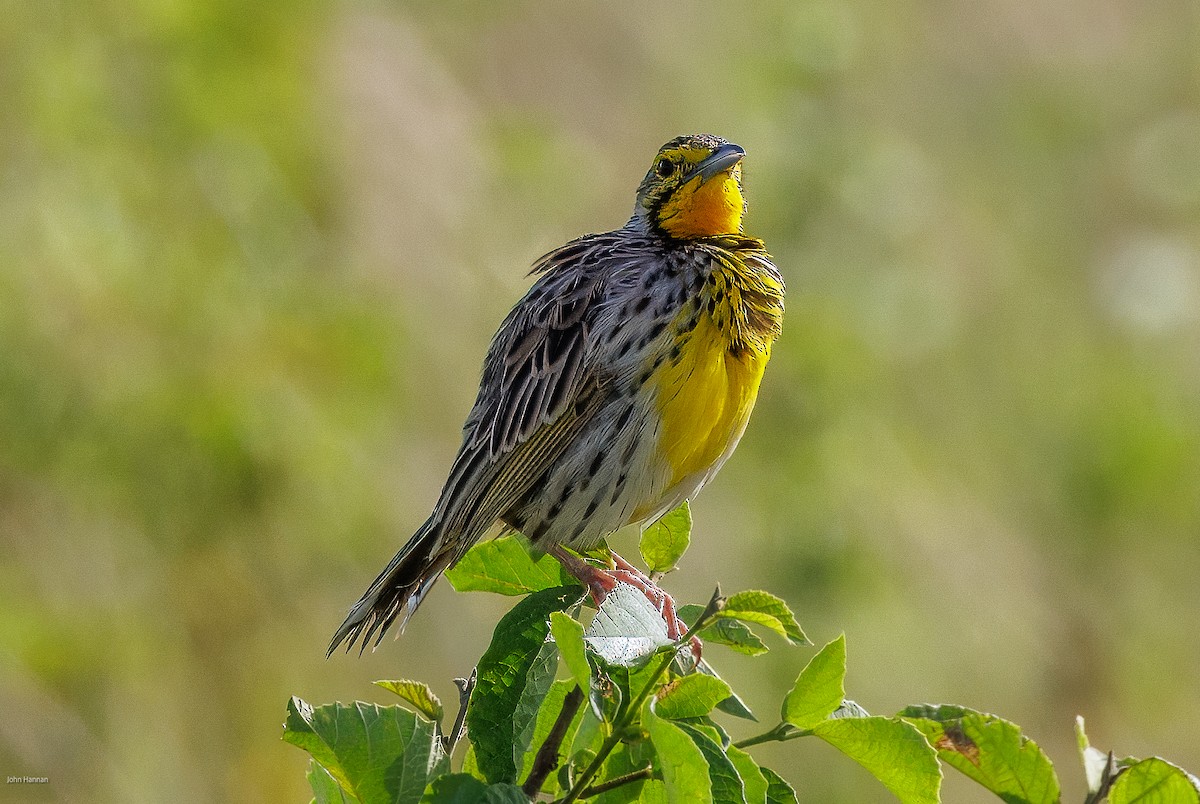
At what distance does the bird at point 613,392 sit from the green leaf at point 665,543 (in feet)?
2.07

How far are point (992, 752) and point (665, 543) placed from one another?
2.05 ft

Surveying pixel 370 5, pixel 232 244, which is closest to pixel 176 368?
pixel 232 244

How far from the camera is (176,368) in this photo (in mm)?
5508

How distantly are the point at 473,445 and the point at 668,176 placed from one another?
0.87 m

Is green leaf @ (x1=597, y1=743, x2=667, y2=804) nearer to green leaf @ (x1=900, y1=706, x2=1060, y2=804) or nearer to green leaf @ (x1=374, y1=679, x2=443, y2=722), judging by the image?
green leaf @ (x1=374, y1=679, x2=443, y2=722)

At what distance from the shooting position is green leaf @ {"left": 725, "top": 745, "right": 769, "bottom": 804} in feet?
5.73

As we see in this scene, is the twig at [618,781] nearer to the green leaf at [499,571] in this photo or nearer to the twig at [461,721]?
the twig at [461,721]

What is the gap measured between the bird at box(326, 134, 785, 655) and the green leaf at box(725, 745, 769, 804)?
114 centimetres

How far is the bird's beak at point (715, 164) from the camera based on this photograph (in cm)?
343

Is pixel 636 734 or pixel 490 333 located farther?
pixel 490 333

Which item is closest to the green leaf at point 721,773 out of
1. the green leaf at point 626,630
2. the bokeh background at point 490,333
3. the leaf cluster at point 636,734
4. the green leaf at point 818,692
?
the leaf cluster at point 636,734

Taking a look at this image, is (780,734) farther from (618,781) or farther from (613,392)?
(613,392)

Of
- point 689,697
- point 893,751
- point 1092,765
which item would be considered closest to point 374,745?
point 689,697

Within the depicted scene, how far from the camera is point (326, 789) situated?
1.92 metres
